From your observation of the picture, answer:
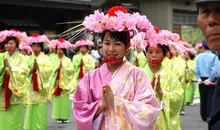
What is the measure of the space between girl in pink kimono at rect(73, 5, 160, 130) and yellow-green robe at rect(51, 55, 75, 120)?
7043mm

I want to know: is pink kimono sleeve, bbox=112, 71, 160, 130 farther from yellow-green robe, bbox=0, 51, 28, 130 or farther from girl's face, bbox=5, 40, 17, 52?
girl's face, bbox=5, 40, 17, 52

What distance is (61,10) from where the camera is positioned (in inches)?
936

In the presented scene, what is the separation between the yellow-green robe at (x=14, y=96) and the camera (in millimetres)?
7871

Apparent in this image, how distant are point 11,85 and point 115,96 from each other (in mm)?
4186

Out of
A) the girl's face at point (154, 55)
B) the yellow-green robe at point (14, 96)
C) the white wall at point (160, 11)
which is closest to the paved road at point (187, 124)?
the yellow-green robe at point (14, 96)

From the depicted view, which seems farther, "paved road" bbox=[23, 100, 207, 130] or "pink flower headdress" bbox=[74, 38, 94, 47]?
"pink flower headdress" bbox=[74, 38, 94, 47]

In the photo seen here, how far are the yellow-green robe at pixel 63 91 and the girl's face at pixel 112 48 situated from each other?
7.13 metres

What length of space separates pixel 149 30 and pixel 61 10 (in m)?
19.6

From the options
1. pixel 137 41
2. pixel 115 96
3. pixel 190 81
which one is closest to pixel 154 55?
pixel 137 41

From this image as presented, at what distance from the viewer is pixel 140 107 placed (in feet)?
13.4

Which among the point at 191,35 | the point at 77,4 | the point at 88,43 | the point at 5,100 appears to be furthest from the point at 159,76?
the point at 191,35

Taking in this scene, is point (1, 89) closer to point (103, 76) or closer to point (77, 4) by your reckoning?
point (103, 76)

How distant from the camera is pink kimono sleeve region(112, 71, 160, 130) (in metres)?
4.07

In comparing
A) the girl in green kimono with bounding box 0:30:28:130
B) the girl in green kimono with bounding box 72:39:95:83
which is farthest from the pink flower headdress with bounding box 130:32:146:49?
the girl in green kimono with bounding box 72:39:95:83
